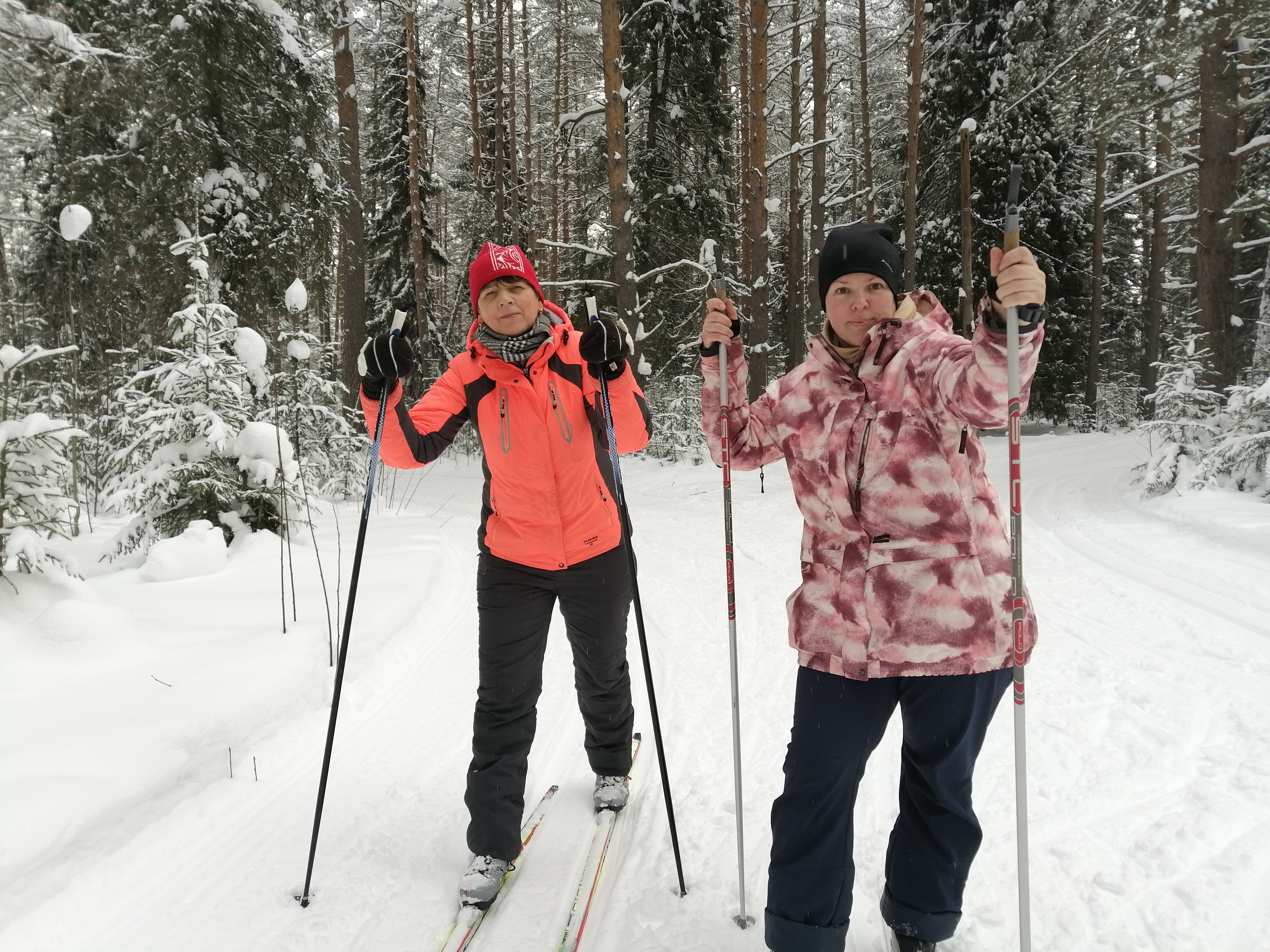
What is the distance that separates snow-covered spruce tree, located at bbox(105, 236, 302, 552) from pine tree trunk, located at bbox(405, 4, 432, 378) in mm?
8386

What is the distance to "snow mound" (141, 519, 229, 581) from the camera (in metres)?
5.03

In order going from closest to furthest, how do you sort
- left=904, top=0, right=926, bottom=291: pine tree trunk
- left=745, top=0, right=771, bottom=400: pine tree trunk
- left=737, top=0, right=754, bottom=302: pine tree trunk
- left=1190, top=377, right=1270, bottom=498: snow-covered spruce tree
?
left=1190, top=377, right=1270, bottom=498: snow-covered spruce tree < left=745, top=0, right=771, bottom=400: pine tree trunk < left=904, top=0, right=926, bottom=291: pine tree trunk < left=737, top=0, right=754, bottom=302: pine tree trunk

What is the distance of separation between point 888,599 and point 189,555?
504 centimetres

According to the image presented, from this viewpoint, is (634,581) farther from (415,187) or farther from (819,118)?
(819,118)

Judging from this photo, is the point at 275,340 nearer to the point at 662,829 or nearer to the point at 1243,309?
the point at 662,829

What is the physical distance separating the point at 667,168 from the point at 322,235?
6.62 m

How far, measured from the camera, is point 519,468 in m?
2.62

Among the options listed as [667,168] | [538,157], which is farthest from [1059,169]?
[538,157]

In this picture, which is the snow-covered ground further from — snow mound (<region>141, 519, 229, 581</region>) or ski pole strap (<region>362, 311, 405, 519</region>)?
ski pole strap (<region>362, 311, 405, 519</region>)

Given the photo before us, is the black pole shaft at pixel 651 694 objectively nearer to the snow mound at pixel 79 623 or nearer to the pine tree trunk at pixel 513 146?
the snow mound at pixel 79 623

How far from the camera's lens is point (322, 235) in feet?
30.3

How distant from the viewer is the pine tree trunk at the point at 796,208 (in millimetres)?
14664

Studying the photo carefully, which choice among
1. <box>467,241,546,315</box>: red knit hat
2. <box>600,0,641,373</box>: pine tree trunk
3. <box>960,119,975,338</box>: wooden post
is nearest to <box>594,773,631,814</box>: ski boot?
<box>467,241,546,315</box>: red knit hat

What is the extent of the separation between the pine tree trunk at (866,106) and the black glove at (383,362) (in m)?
15.6
